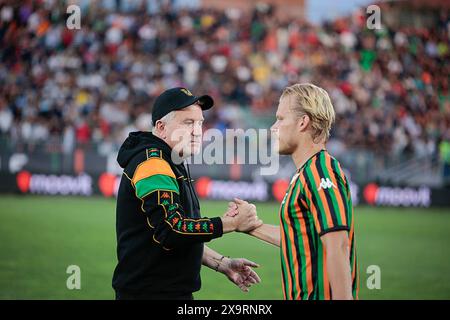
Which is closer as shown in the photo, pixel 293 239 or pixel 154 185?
pixel 293 239

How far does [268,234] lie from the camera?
480 cm

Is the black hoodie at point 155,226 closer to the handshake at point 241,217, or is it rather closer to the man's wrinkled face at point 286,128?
the handshake at point 241,217

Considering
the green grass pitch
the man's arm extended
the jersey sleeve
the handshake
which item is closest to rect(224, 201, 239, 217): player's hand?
the handshake

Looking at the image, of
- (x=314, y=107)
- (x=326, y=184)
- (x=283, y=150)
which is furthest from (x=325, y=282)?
(x=314, y=107)

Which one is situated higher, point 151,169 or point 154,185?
point 151,169

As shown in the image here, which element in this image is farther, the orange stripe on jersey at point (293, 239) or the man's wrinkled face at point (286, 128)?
the man's wrinkled face at point (286, 128)

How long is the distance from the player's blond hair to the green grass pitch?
5193 mm

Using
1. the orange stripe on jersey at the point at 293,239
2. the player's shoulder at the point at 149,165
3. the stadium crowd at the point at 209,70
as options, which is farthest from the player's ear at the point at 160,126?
the stadium crowd at the point at 209,70

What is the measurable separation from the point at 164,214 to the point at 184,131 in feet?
2.24

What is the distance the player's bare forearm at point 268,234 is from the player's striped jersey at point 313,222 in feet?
2.00

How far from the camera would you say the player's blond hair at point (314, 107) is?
13.6 ft

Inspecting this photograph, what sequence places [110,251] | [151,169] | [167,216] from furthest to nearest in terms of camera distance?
[110,251] → [151,169] → [167,216]

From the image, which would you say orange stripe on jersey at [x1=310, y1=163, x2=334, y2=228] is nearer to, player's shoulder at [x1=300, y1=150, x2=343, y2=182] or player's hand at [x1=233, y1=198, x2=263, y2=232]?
player's shoulder at [x1=300, y1=150, x2=343, y2=182]

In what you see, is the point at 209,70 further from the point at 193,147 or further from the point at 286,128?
the point at 286,128
